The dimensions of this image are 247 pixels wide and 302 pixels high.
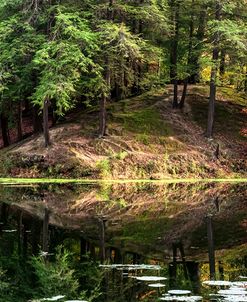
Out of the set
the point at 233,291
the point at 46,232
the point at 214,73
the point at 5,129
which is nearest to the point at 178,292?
the point at 233,291

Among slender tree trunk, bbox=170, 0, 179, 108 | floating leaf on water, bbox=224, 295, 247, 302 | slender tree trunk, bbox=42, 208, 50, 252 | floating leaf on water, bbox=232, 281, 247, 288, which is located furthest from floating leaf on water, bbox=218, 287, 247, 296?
slender tree trunk, bbox=170, 0, 179, 108

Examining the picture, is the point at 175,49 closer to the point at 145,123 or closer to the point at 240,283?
the point at 145,123

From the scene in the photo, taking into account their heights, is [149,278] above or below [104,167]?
above

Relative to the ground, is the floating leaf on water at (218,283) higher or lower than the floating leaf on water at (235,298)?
lower

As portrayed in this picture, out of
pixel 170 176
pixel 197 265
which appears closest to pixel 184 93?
pixel 170 176

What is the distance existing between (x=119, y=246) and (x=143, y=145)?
20.7 metres

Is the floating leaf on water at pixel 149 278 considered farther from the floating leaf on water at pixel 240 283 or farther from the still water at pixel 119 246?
the floating leaf on water at pixel 240 283

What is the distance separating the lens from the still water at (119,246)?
327 inches

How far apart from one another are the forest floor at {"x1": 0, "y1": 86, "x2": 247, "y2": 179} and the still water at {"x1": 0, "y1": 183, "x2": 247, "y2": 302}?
7.45 meters

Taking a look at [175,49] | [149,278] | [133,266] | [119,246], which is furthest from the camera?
[175,49]

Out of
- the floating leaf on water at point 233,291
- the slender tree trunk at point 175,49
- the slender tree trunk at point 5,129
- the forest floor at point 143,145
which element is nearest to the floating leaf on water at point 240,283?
the floating leaf on water at point 233,291

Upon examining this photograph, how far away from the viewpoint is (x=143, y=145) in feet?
106

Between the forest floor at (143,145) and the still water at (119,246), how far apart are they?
7.45 meters

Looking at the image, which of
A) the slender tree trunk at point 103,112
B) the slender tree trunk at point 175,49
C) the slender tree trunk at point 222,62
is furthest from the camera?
the slender tree trunk at point 175,49
